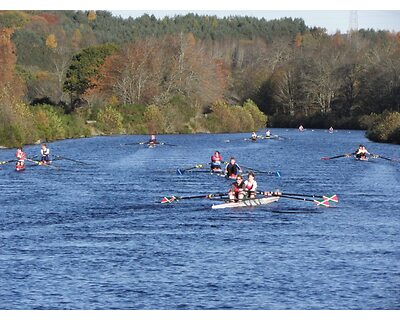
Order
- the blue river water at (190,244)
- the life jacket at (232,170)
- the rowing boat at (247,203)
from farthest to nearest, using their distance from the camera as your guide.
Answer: the life jacket at (232,170), the rowing boat at (247,203), the blue river water at (190,244)

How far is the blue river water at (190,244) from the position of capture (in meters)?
A: 27.5

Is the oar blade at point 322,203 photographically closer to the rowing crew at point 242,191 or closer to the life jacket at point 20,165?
the rowing crew at point 242,191

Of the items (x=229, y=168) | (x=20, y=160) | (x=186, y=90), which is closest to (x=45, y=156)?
(x=20, y=160)

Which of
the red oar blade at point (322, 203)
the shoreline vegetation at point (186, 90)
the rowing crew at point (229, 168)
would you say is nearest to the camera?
the red oar blade at point (322, 203)

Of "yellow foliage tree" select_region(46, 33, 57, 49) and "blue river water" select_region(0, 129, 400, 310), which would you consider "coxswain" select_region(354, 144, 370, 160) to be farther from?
"yellow foliage tree" select_region(46, 33, 57, 49)

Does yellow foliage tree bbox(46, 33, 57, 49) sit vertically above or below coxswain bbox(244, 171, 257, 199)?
above

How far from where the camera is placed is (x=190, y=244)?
1357 inches

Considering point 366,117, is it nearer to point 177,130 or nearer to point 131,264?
point 177,130

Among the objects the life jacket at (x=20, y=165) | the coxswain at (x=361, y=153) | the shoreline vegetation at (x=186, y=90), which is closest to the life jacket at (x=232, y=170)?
the life jacket at (x=20, y=165)

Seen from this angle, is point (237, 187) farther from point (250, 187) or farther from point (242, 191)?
point (250, 187)

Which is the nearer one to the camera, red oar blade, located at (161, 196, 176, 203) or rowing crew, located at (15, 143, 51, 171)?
red oar blade, located at (161, 196, 176, 203)

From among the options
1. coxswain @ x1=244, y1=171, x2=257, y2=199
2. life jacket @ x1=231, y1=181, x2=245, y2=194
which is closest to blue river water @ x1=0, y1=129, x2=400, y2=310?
coxswain @ x1=244, y1=171, x2=257, y2=199

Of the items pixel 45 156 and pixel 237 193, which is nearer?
pixel 237 193

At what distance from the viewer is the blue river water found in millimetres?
27500
